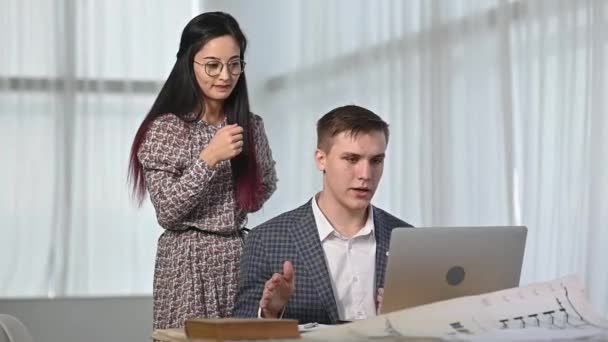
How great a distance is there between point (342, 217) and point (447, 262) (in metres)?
0.52

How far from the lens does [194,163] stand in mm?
2398

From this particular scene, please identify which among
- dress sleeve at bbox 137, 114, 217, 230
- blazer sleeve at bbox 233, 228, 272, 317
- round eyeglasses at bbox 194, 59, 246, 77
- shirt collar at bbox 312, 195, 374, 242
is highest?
round eyeglasses at bbox 194, 59, 246, 77

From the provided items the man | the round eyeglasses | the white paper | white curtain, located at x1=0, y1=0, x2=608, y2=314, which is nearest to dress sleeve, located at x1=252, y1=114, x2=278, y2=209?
the round eyeglasses

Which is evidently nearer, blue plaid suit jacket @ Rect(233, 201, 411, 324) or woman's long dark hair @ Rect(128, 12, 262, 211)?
blue plaid suit jacket @ Rect(233, 201, 411, 324)

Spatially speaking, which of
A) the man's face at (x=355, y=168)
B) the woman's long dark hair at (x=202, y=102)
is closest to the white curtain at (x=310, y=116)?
the woman's long dark hair at (x=202, y=102)

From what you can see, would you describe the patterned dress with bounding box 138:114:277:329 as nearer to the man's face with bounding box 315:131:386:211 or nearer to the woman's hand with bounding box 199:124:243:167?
the woman's hand with bounding box 199:124:243:167

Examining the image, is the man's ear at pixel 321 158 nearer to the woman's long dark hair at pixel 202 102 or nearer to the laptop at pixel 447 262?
the woman's long dark hair at pixel 202 102

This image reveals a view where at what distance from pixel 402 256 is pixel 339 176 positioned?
1.72 ft

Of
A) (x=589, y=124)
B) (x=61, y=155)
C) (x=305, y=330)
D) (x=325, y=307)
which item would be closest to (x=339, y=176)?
(x=325, y=307)

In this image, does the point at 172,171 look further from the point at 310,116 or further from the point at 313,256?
the point at 310,116

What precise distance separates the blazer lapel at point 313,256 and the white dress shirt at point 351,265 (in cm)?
3

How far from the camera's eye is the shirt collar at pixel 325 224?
224 centimetres

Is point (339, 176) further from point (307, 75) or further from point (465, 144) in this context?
point (307, 75)

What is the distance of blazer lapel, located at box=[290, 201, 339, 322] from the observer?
2.11 meters
